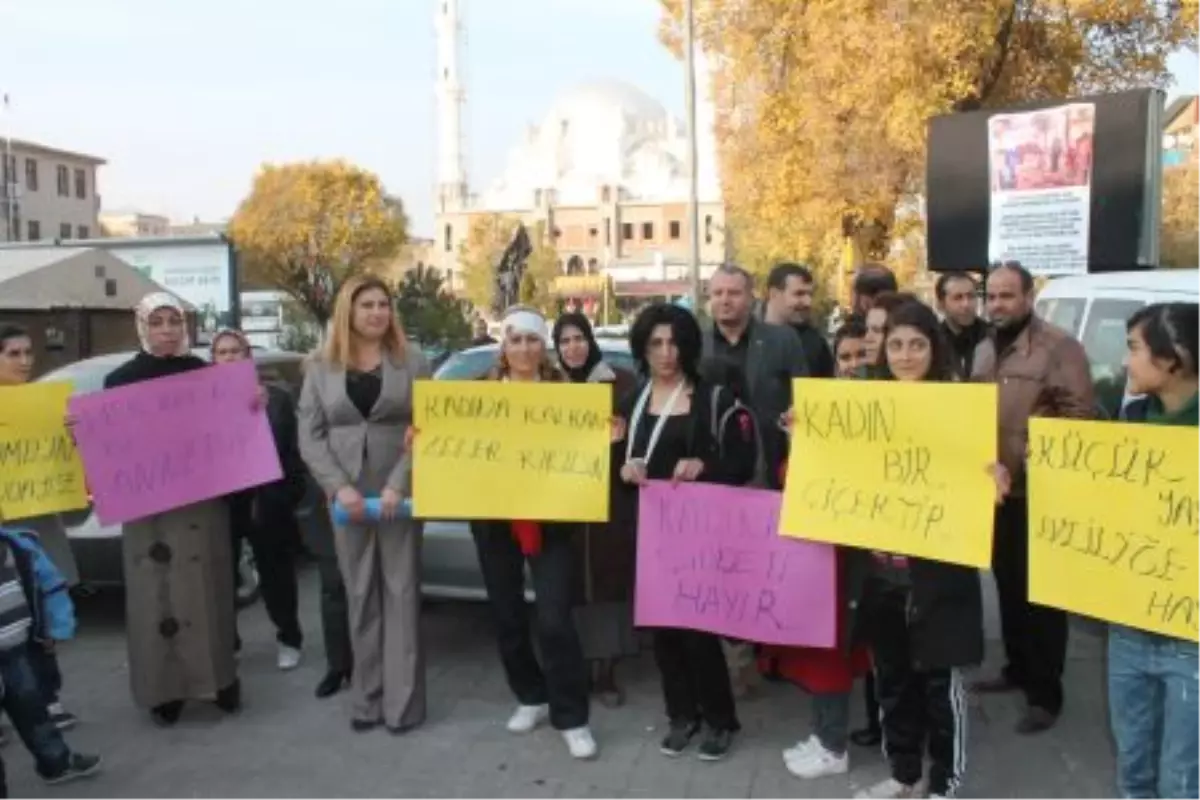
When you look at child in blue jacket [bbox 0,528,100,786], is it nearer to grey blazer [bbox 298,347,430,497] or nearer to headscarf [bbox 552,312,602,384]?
grey blazer [bbox 298,347,430,497]

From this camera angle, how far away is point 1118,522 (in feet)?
10.7

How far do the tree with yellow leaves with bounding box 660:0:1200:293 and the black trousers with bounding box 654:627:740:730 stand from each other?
10.6 m

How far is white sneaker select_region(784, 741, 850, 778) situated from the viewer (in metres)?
4.21

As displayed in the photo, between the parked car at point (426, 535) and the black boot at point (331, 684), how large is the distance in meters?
0.63

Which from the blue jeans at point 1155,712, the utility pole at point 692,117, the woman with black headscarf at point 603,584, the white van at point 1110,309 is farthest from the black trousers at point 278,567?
the utility pole at point 692,117

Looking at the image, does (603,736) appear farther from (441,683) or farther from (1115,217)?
(1115,217)

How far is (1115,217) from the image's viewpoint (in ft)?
31.9

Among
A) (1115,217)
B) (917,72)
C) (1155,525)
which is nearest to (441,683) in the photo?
(1155,525)

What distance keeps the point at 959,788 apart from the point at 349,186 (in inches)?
2291

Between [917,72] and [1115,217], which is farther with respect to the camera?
[917,72]

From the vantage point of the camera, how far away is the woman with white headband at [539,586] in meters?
4.46

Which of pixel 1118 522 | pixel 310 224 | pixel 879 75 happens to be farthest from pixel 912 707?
pixel 310 224

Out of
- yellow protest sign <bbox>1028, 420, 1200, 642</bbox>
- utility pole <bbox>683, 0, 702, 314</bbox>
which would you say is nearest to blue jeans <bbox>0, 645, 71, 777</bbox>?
yellow protest sign <bbox>1028, 420, 1200, 642</bbox>

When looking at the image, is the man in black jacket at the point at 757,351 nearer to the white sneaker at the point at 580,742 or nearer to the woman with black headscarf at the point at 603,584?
the woman with black headscarf at the point at 603,584
